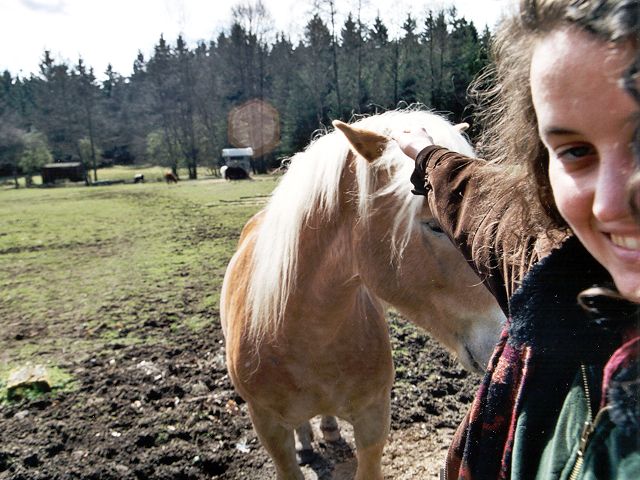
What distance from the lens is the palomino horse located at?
1.68m

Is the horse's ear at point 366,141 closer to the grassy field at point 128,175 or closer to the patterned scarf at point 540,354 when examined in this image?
the patterned scarf at point 540,354

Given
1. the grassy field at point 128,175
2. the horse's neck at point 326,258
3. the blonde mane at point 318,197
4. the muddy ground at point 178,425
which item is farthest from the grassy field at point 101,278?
the grassy field at point 128,175

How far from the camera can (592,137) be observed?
24.9 inches

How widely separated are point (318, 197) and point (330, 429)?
76.5 inches

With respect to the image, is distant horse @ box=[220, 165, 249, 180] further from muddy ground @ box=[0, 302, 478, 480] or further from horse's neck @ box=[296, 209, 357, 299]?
horse's neck @ box=[296, 209, 357, 299]

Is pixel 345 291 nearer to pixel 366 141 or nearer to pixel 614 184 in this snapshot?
pixel 366 141

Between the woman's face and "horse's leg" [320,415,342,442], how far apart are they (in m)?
2.82

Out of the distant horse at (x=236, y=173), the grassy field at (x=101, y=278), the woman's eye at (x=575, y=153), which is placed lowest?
the grassy field at (x=101, y=278)

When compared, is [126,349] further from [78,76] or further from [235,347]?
[78,76]

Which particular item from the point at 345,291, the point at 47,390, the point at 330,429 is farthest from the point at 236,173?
the point at 345,291

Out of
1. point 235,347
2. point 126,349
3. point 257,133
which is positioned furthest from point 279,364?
point 257,133

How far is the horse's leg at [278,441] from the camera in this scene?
→ 2494mm

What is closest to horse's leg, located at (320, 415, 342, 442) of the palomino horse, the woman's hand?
the palomino horse

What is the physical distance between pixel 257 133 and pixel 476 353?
40.0m
